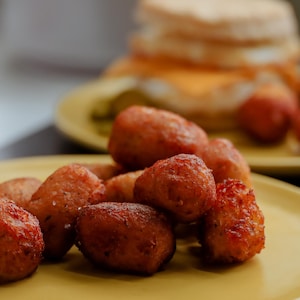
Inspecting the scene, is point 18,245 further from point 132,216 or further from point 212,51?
point 212,51

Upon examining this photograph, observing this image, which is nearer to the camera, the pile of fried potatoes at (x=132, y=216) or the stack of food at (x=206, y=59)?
the pile of fried potatoes at (x=132, y=216)

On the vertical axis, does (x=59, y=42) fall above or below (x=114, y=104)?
below

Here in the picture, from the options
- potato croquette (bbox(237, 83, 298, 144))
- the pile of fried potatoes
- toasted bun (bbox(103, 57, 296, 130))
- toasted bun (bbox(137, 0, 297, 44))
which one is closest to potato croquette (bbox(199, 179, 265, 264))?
the pile of fried potatoes

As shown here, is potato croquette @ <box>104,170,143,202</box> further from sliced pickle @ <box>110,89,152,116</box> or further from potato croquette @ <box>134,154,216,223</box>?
sliced pickle @ <box>110,89,152,116</box>

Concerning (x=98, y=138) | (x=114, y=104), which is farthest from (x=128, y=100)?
(x=98, y=138)

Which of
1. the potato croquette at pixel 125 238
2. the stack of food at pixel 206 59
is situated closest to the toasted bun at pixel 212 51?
the stack of food at pixel 206 59

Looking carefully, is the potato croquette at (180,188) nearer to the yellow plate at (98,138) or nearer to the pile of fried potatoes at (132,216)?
the pile of fried potatoes at (132,216)

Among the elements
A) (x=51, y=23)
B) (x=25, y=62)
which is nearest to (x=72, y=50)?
(x=51, y=23)
